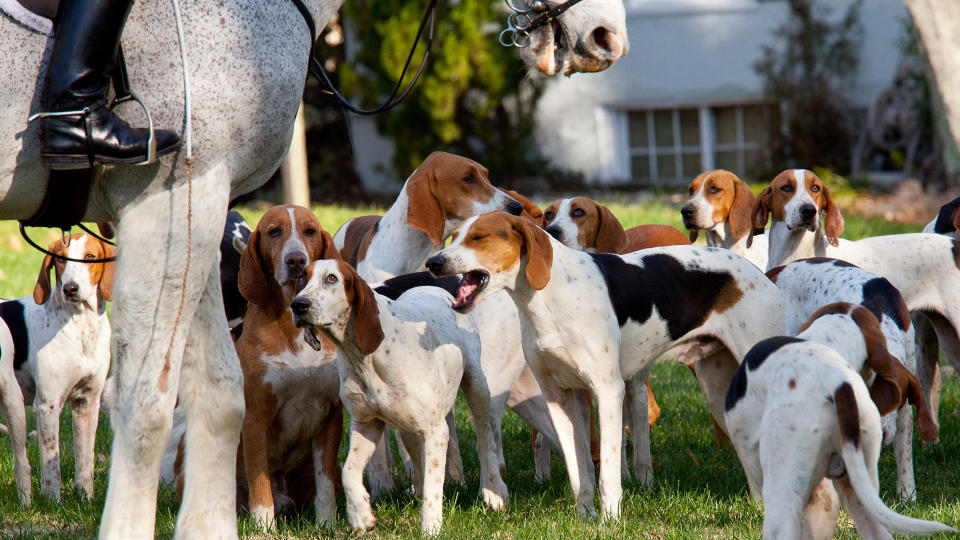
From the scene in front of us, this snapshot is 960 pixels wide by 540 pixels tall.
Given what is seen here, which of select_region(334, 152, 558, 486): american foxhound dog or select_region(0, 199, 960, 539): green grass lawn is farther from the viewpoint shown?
select_region(334, 152, 558, 486): american foxhound dog

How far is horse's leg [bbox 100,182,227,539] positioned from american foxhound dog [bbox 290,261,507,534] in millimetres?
832

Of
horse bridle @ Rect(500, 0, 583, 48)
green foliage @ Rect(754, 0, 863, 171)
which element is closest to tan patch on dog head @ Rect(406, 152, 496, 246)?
horse bridle @ Rect(500, 0, 583, 48)

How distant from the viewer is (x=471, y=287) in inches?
188

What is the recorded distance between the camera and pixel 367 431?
4883mm

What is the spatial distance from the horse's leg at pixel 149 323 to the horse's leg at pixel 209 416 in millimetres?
201

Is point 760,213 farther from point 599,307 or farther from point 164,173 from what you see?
point 164,173

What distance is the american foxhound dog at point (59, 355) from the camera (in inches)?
221

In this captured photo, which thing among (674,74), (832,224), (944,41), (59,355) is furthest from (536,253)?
(674,74)

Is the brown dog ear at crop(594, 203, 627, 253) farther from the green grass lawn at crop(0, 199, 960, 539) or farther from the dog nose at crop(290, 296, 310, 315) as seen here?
the dog nose at crop(290, 296, 310, 315)

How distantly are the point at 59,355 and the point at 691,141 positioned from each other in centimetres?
1512

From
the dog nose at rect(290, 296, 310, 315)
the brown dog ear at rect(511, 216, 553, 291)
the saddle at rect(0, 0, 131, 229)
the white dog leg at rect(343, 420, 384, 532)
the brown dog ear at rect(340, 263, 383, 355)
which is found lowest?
the white dog leg at rect(343, 420, 384, 532)

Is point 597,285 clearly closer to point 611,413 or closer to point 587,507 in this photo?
point 611,413

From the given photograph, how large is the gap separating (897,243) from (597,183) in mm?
12995

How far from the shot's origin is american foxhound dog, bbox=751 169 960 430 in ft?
20.0
